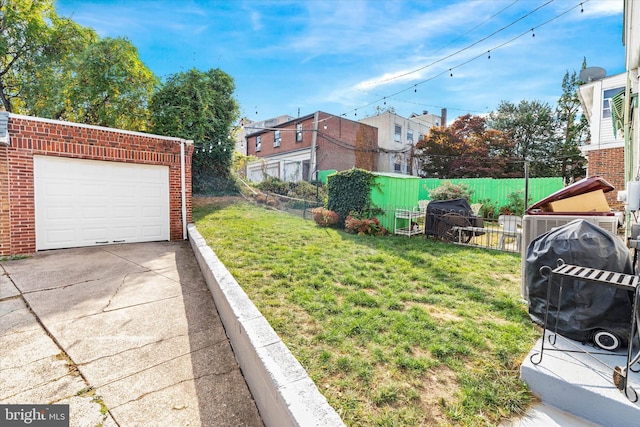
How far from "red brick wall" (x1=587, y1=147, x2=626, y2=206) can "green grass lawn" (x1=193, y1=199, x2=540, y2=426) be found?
963 centimetres

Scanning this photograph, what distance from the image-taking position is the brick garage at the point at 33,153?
5902mm

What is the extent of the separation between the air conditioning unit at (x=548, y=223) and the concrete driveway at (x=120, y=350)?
11.0ft

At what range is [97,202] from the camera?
698 cm

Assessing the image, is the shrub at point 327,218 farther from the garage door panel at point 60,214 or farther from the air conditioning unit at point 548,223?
the air conditioning unit at point 548,223

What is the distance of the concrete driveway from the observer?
7.06 ft

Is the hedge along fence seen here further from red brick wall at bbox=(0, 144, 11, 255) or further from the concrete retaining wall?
red brick wall at bbox=(0, 144, 11, 255)

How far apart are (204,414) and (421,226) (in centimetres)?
874

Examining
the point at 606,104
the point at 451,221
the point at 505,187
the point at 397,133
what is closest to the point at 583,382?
the point at 451,221

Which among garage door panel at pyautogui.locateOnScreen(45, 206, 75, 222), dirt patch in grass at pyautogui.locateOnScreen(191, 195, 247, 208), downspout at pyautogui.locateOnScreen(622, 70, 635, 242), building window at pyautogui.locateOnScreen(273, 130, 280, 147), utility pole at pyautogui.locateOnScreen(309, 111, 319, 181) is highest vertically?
building window at pyautogui.locateOnScreen(273, 130, 280, 147)

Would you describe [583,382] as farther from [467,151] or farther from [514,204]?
[467,151]

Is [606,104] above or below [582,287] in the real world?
above

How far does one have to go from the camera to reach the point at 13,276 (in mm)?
4734

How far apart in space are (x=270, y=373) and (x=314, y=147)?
17707 millimetres

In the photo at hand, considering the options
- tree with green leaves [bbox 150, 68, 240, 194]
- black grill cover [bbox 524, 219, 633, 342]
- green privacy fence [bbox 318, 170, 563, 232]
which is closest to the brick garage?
tree with green leaves [bbox 150, 68, 240, 194]
